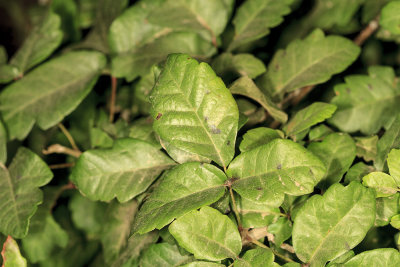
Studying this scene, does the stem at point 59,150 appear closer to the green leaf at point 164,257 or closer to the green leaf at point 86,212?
the green leaf at point 86,212

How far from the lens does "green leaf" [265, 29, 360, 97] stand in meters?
0.94

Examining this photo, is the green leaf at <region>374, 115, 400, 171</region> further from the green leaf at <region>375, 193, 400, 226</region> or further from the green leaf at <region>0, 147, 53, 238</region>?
the green leaf at <region>0, 147, 53, 238</region>

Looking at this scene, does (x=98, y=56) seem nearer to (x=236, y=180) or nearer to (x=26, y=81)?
(x=26, y=81)

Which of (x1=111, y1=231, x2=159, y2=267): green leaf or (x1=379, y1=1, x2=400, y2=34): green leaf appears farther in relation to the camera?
(x1=379, y1=1, x2=400, y2=34): green leaf

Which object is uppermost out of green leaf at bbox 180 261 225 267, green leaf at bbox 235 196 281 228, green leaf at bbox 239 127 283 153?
green leaf at bbox 239 127 283 153

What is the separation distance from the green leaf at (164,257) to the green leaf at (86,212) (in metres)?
0.43

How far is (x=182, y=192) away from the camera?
2.18ft

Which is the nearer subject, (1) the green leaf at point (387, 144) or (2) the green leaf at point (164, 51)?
(1) the green leaf at point (387, 144)

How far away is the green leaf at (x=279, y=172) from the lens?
2.08 ft

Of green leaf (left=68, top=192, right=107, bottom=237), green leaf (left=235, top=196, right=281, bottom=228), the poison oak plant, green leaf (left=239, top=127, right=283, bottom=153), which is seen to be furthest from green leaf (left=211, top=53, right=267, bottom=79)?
green leaf (left=68, top=192, right=107, bottom=237)

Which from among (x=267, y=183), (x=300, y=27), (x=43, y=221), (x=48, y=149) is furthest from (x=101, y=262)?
(x=300, y=27)

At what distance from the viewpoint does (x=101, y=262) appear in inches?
42.1

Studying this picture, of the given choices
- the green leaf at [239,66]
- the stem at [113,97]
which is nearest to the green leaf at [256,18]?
the green leaf at [239,66]

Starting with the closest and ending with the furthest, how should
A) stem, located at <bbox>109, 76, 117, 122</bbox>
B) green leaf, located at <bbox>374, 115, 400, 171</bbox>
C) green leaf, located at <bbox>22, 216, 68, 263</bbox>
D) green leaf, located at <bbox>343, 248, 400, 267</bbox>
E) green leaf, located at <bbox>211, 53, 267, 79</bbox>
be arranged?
green leaf, located at <bbox>343, 248, 400, 267</bbox> → green leaf, located at <bbox>374, 115, 400, 171</bbox> → green leaf, located at <bbox>211, 53, 267, 79</bbox> → green leaf, located at <bbox>22, 216, 68, 263</bbox> → stem, located at <bbox>109, 76, 117, 122</bbox>
